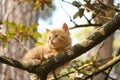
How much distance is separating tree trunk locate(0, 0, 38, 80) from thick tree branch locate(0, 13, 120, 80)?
1.84m

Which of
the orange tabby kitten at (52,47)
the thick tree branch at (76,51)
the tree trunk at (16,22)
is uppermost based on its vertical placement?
the thick tree branch at (76,51)

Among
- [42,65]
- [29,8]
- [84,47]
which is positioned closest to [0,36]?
[42,65]

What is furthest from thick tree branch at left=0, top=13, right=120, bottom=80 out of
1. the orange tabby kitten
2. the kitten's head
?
the kitten's head

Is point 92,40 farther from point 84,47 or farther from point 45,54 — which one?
point 45,54

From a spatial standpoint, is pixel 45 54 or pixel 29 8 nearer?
pixel 45 54

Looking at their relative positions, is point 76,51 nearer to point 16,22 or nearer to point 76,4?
point 76,4

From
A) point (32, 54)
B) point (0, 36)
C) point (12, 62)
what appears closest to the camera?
point (12, 62)

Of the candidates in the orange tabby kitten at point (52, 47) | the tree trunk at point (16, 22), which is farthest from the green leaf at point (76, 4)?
the tree trunk at point (16, 22)

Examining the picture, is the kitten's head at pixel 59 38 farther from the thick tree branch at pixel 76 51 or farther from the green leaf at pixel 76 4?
the thick tree branch at pixel 76 51

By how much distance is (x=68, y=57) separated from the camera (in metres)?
1.53

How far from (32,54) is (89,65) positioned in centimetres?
36

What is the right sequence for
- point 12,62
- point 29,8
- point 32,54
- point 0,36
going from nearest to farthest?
point 12,62 < point 0,36 < point 32,54 < point 29,8

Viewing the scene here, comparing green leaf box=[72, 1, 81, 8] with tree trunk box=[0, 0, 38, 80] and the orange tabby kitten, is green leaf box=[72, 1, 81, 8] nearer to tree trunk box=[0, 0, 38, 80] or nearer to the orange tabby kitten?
the orange tabby kitten

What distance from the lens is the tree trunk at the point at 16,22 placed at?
11.4ft
